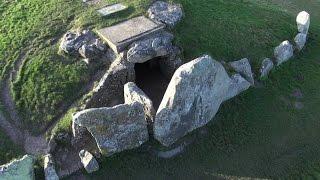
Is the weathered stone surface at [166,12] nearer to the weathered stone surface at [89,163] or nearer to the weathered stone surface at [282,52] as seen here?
the weathered stone surface at [282,52]

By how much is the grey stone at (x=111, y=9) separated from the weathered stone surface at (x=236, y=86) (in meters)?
7.78

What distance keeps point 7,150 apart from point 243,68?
1320 cm

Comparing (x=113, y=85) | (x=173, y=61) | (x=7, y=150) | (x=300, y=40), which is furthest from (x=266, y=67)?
(x=7, y=150)

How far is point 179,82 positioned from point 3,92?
9.68m

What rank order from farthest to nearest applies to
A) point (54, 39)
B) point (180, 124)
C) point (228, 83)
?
point (54, 39) < point (228, 83) < point (180, 124)

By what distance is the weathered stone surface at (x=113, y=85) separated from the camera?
23442 mm

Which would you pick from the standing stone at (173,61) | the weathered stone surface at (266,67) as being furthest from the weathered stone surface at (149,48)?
the weathered stone surface at (266,67)

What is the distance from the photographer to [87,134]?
22406 mm

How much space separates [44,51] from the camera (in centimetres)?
2519

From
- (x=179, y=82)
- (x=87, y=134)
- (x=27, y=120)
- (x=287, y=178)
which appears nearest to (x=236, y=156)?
(x=287, y=178)

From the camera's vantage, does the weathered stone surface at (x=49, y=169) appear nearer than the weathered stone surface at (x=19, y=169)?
No

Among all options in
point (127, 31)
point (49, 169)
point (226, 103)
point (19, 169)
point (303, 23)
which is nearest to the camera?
point (19, 169)

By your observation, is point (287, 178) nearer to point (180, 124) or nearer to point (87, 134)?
point (180, 124)

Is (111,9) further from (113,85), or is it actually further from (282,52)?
(282,52)
